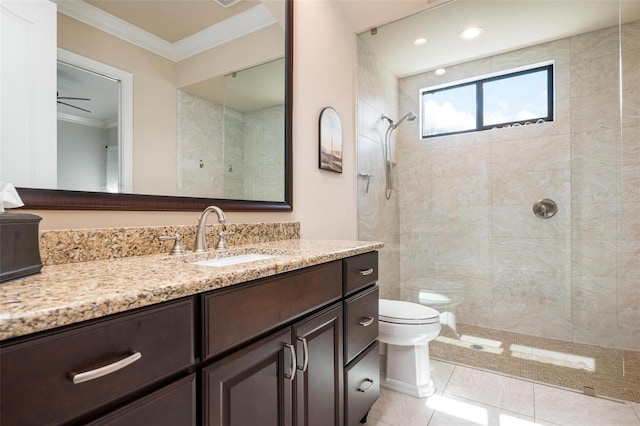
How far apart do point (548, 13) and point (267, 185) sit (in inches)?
91.7

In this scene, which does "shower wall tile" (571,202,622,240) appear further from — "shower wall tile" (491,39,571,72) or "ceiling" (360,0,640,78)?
"ceiling" (360,0,640,78)

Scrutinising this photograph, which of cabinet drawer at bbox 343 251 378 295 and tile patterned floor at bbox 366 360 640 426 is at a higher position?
cabinet drawer at bbox 343 251 378 295

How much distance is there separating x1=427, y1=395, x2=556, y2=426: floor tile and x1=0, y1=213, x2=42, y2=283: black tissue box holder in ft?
5.80

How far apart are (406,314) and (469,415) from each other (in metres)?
0.58

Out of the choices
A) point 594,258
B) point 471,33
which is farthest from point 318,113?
point 594,258

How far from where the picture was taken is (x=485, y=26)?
7.74 feet

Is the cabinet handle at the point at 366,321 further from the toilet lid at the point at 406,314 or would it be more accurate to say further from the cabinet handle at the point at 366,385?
the toilet lid at the point at 406,314

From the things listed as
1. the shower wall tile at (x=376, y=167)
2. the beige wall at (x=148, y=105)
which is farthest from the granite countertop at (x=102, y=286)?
the shower wall tile at (x=376, y=167)


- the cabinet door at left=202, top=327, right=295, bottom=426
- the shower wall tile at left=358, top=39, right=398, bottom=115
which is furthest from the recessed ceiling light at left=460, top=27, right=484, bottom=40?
the cabinet door at left=202, top=327, right=295, bottom=426

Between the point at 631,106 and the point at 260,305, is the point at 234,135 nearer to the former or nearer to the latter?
the point at 260,305

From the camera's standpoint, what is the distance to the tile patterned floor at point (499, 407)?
5.26ft

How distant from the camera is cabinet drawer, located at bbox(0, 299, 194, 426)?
43 centimetres

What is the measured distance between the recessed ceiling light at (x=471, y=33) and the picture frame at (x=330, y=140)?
1.22 meters

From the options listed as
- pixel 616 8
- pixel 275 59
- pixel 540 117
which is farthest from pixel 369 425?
pixel 616 8
